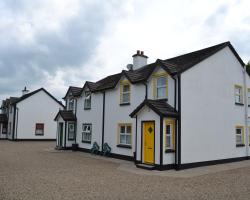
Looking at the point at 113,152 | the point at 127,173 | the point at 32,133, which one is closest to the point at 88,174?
the point at 127,173

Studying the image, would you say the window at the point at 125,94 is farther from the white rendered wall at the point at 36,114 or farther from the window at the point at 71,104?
the white rendered wall at the point at 36,114

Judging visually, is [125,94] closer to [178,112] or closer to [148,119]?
[148,119]

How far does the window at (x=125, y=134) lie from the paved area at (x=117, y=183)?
401 cm

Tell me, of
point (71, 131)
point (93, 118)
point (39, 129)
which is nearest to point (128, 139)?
point (93, 118)

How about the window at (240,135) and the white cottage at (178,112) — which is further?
the window at (240,135)

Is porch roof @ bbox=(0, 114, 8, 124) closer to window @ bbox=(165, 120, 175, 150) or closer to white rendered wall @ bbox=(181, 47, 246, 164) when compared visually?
window @ bbox=(165, 120, 175, 150)

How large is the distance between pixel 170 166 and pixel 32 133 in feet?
87.4

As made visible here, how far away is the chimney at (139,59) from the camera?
20969 mm

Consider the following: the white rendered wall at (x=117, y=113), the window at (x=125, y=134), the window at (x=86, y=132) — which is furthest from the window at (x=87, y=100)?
the window at (x=125, y=134)

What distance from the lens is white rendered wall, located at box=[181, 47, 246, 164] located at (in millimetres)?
14414

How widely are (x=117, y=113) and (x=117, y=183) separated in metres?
8.92

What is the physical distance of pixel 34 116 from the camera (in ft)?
119

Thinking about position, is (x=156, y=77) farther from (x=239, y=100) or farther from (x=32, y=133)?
(x=32, y=133)

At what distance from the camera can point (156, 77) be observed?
52.3 ft
